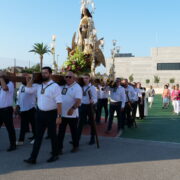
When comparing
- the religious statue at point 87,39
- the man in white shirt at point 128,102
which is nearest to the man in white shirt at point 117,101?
the man in white shirt at point 128,102

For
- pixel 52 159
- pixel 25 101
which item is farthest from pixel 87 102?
pixel 52 159

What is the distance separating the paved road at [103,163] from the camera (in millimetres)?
4887

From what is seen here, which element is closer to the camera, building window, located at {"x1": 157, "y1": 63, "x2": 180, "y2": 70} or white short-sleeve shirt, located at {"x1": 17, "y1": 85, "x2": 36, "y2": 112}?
white short-sleeve shirt, located at {"x1": 17, "y1": 85, "x2": 36, "y2": 112}

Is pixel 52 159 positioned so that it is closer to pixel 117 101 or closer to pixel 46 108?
pixel 46 108

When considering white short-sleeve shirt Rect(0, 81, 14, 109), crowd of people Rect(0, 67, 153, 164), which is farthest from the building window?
white short-sleeve shirt Rect(0, 81, 14, 109)

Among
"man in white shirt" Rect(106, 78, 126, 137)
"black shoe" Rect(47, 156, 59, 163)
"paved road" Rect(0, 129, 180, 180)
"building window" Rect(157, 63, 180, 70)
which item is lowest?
"paved road" Rect(0, 129, 180, 180)

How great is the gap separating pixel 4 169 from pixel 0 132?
12.5 ft

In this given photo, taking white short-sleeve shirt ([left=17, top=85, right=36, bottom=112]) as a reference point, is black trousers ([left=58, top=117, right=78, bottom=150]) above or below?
below

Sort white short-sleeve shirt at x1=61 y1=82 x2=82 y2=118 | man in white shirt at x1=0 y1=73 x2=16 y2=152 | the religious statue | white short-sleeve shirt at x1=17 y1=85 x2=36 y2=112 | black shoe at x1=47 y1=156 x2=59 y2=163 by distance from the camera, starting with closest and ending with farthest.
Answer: black shoe at x1=47 y1=156 x2=59 y2=163
white short-sleeve shirt at x1=61 y1=82 x2=82 y2=118
man in white shirt at x1=0 y1=73 x2=16 y2=152
white short-sleeve shirt at x1=17 y1=85 x2=36 y2=112
the religious statue

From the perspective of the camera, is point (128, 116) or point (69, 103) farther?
point (128, 116)

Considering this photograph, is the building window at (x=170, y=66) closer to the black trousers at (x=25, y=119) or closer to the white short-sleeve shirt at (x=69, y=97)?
the black trousers at (x=25, y=119)

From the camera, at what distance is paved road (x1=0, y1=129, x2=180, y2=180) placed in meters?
4.89

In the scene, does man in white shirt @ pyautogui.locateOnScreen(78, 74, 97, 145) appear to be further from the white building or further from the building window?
the building window

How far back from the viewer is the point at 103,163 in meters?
5.62
